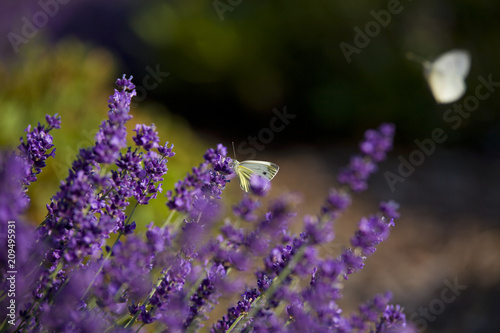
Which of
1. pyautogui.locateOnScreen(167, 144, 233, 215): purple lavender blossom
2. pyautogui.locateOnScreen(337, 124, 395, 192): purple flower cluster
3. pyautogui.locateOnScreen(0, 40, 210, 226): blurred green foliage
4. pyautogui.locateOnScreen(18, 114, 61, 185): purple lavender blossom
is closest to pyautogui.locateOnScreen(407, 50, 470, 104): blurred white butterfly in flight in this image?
pyautogui.locateOnScreen(0, 40, 210, 226): blurred green foliage

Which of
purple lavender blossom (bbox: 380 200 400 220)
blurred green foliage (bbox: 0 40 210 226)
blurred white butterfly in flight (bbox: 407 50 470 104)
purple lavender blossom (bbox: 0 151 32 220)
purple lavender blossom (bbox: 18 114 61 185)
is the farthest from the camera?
blurred white butterfly in flight (bbox: 407 50 470 104)

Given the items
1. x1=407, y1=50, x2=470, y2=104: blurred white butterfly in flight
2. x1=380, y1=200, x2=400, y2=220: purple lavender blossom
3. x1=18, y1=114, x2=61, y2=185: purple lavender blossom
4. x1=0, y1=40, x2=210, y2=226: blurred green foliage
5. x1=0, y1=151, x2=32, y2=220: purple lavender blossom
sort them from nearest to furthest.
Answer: x1=0, y1=151, x2=32, y2=220: purple lavender blossom → x1=380, y1=200, x2=400, y2=220: purple lavender blossom → x1=18, y1=114, x2=61, y2=185: purple lavender blossom → x1=0, y1=40, x2=210, y2=226: blurred green foliage → x1=407, y1=50, x2=470, y2=104: blurred white butterfly in flight

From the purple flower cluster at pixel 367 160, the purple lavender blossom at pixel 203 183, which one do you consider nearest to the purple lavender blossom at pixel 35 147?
the purple lavender blossom at pixel 203 183

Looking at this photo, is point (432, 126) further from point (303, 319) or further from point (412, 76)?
point (303, 319)

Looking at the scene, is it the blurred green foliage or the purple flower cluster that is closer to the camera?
the purple flower cluster

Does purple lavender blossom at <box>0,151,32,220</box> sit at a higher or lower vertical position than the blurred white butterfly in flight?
higher

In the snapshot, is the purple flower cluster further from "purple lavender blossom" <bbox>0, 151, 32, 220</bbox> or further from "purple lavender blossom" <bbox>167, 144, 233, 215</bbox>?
"purple lavender blossom" <bbox>0, 151, 32, 220</bbox>

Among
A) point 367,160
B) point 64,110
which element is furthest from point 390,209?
point 64,110

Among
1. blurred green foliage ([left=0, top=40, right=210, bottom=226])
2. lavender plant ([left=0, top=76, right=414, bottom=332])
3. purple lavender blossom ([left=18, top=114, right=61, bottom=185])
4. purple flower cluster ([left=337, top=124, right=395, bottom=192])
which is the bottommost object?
blurred green foliage ([left=0, top=40, right=210, bottom=226])

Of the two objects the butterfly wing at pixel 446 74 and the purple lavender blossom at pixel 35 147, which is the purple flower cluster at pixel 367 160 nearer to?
the purple lavender blossom at pixel 35 147
